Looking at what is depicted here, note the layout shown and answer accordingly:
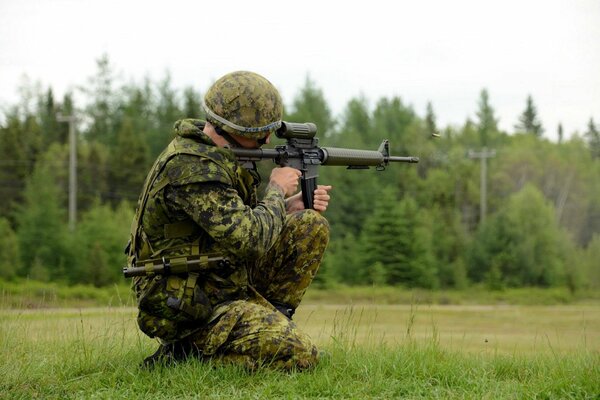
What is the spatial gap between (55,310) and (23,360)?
5.22ft

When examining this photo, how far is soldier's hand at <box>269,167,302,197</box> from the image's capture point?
609 cm

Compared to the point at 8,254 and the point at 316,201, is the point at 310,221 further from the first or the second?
the point at 8,254

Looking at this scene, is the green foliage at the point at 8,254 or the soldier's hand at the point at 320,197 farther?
the green foliage at the point at 8,254

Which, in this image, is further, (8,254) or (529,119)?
(529,119)

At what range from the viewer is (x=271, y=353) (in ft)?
18.5

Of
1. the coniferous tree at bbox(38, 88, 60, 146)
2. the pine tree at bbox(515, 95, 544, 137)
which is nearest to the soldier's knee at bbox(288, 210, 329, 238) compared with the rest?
the coniferous tree at bbox(38, 88, 60, 146)

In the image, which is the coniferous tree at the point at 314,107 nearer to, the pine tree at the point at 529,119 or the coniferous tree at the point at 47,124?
the coniferous tree at the point at 47,124

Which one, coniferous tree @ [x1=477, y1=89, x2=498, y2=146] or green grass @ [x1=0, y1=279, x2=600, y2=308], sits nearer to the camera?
green grass @ [x1=0, y1=279, x2=600, y2=308]

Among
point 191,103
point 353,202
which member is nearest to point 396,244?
point 353,202

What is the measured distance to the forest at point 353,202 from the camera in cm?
4216

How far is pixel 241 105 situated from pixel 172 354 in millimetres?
1799

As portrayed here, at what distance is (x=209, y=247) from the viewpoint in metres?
5.73

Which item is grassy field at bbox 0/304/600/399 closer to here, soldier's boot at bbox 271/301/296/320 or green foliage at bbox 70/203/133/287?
soldier's boot at bbox 271/301/296/320

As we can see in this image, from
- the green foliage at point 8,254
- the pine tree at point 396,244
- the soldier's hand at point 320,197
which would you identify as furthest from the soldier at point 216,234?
the pine tree at point 396,244
